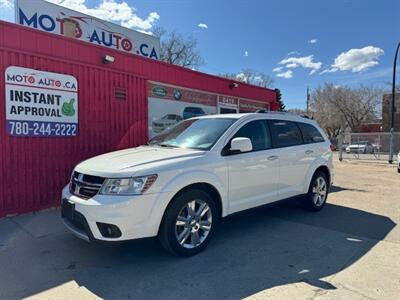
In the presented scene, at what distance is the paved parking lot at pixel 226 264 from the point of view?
348 centimetres

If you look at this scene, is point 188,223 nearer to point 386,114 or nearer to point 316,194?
point 316,194

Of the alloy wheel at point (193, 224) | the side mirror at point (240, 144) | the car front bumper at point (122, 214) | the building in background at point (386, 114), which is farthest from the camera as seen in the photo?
the building in background at point (386, 114)

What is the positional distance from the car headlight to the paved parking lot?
618 millimetres

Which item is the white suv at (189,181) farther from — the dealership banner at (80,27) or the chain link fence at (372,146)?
the chain link fence at (372,146)

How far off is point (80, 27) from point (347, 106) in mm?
50121

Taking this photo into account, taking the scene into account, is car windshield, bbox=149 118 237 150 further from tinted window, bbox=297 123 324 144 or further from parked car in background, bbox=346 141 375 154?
parked car in background, bbox=346 141 375 154

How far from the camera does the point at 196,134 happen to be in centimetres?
514

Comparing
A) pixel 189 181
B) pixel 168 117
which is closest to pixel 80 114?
pixel 168 117

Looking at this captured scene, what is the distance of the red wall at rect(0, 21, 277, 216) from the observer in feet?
20.4

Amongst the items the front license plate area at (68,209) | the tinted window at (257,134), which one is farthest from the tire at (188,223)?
the tinted window at (257,134)

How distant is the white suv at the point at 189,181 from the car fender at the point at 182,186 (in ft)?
0.04

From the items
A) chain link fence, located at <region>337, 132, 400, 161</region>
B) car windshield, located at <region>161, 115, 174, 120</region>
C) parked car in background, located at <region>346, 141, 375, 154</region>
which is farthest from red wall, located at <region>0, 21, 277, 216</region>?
parked car in background, located at <region>346, 141, 375, 154</region>

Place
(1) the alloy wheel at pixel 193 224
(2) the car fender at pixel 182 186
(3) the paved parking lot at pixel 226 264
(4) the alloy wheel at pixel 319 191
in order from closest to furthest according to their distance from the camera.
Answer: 1. (3) the paved parking lot at pixel 226 264
2. (2) the car fender at pixel 182 186
3. (1) the alloy wheel at pixel 193 224
4. (4) the alloy wheel at pixel 319 191

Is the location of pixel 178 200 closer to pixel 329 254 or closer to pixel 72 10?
pixel 329 254
